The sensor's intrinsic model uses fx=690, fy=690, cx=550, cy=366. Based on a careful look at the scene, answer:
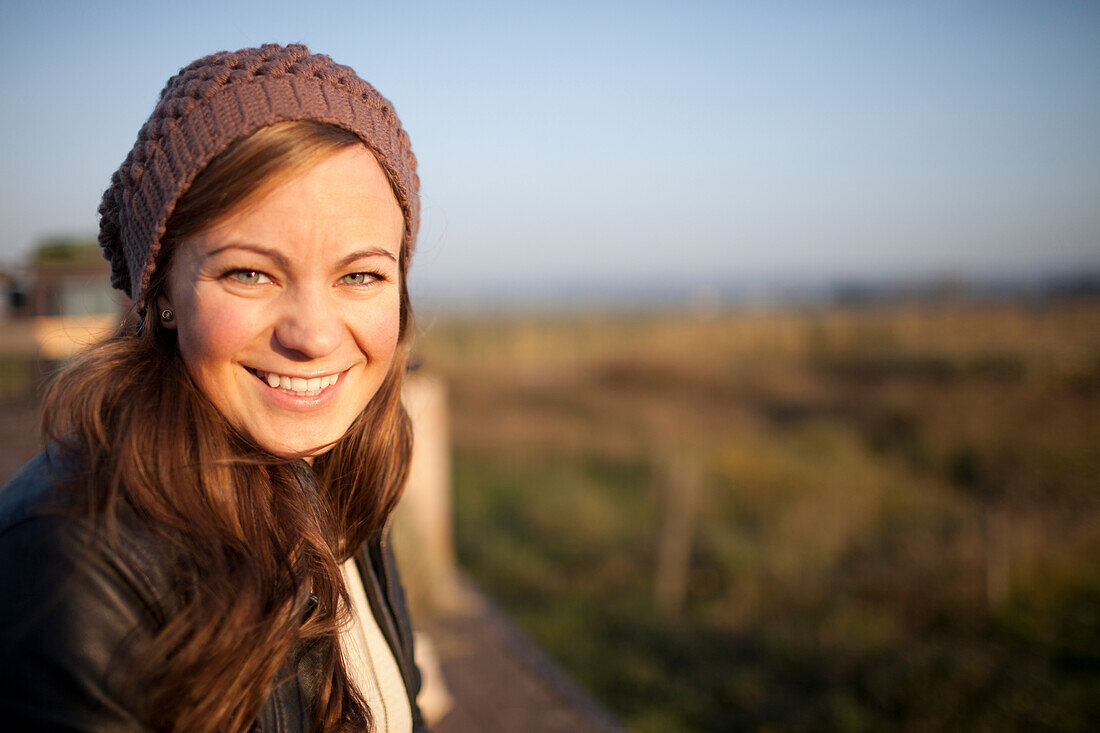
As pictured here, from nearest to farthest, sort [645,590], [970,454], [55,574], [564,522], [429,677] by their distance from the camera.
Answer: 1. [55,574]
2. [429,677]
3. [645,590]
4. [564,522]
5. [970,454]

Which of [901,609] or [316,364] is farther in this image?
[901,609]

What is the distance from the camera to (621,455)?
12.4 metres

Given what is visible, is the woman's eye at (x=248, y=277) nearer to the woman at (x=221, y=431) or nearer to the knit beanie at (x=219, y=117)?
the woman at (x=221, y=431)

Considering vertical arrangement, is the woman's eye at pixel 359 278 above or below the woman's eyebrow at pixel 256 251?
below

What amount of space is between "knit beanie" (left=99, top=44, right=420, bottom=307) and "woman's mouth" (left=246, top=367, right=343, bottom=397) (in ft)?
0.79

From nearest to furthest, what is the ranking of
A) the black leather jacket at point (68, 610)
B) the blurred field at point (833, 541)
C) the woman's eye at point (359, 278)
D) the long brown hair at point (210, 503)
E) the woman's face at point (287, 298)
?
1. the black leather jacket at point (68, 610)
2. the long brown hair at point (210, 503)
3. the woman's face at point (287, 298)
4. the woman's eye at point (359, 278)
5. the blurred field at point (833, 541)

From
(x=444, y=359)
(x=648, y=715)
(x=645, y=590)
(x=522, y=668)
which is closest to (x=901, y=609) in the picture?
(x=645, y=590)

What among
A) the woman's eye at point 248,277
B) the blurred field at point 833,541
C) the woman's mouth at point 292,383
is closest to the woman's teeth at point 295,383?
the woman's mouth at point 292,383

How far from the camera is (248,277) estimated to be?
41.9 inches

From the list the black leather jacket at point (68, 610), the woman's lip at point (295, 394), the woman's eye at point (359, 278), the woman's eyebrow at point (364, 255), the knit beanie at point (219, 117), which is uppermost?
the knit beanie at point (219, 117)

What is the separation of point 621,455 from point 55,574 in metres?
11.8

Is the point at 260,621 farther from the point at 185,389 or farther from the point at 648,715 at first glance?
the point at 648,715

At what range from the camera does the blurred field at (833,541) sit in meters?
4.87

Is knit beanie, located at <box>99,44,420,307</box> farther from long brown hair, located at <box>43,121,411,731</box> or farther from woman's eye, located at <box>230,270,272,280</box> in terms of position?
woman's eye, located at <box>230,270,272,280</box>
